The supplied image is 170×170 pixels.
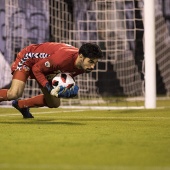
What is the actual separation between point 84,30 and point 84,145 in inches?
288

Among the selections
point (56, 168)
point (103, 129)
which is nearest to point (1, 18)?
point (103, 129)

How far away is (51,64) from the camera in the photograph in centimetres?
711

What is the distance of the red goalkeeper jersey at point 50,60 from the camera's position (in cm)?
708

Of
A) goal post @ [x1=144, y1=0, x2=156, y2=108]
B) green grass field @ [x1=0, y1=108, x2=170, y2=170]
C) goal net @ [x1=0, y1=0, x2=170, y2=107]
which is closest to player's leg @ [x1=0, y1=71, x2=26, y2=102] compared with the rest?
green grass field @ [x1=0, y1=108, x2=170, y2=170]

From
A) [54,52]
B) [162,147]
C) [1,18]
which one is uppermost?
[1,18]

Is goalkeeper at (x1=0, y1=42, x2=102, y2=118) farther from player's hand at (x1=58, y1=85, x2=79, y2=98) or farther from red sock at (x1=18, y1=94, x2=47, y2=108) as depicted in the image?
red sock at (x1=18, y1=94, x2=47, y2=108)

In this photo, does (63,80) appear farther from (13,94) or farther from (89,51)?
(13,94)

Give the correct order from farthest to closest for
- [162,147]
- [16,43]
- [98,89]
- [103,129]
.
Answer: [98,89], [16,43], [103,129], [162,147]

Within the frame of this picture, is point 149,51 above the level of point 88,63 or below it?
above

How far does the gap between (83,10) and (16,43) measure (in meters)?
1.47

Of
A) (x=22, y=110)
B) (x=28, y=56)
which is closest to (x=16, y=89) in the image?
(x=28, y=56)

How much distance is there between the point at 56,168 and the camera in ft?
12.8

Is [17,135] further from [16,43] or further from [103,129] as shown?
[16,43]

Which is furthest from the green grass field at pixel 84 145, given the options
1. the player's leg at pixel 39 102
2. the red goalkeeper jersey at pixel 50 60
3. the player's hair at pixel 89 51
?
the player's hair at pixel 89 51
